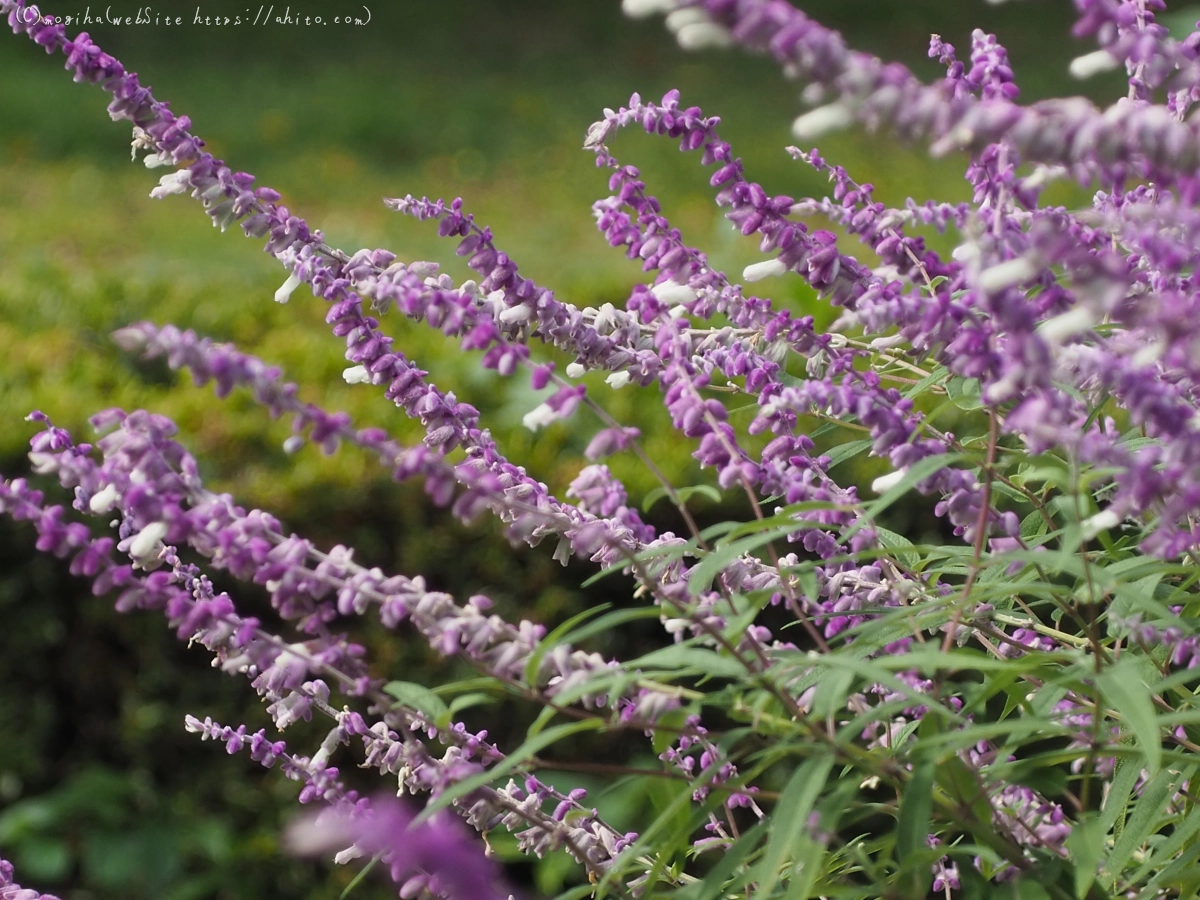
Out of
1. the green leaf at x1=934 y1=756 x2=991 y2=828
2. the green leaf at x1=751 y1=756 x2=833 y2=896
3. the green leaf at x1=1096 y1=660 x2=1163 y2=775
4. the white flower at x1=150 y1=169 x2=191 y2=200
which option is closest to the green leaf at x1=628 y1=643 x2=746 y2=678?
the green leaf at x1=751 y1=756 x2=833 y2=896

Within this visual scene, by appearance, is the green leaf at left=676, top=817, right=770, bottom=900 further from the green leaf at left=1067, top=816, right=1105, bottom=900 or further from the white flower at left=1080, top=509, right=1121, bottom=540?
the white flower at left=1080, top=509, right=1121, bottom=540

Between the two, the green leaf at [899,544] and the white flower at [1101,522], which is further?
the green leaf at [899,544]

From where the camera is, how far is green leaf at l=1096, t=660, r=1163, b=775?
116 cm

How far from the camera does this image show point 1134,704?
1.20 metres

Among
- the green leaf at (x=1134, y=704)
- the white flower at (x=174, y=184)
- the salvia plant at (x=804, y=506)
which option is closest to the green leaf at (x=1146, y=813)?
the salvia plant at (x=804, y=506)

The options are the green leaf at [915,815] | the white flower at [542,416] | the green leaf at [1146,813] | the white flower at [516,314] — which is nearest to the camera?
the green leaf at [915,815]

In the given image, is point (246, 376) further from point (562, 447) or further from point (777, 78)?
point (777, 78)

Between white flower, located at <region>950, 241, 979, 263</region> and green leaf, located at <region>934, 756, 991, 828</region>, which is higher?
white flower, located at <region>950, 241, 979, 263</region>

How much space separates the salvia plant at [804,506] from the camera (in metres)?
1.15

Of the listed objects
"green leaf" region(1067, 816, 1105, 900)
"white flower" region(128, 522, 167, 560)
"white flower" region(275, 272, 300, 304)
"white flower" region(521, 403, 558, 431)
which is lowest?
"green leaf" region(1067, 816, 1105, 900)

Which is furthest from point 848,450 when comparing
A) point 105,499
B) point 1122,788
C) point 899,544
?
point 105,499

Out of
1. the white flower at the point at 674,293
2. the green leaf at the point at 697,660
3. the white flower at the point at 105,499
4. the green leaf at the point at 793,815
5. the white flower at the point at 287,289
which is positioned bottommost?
the green leaf at the point at 793,815

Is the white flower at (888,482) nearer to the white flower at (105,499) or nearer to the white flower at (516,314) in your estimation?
the white flower at (516,314)

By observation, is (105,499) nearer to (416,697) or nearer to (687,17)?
(416,697)
